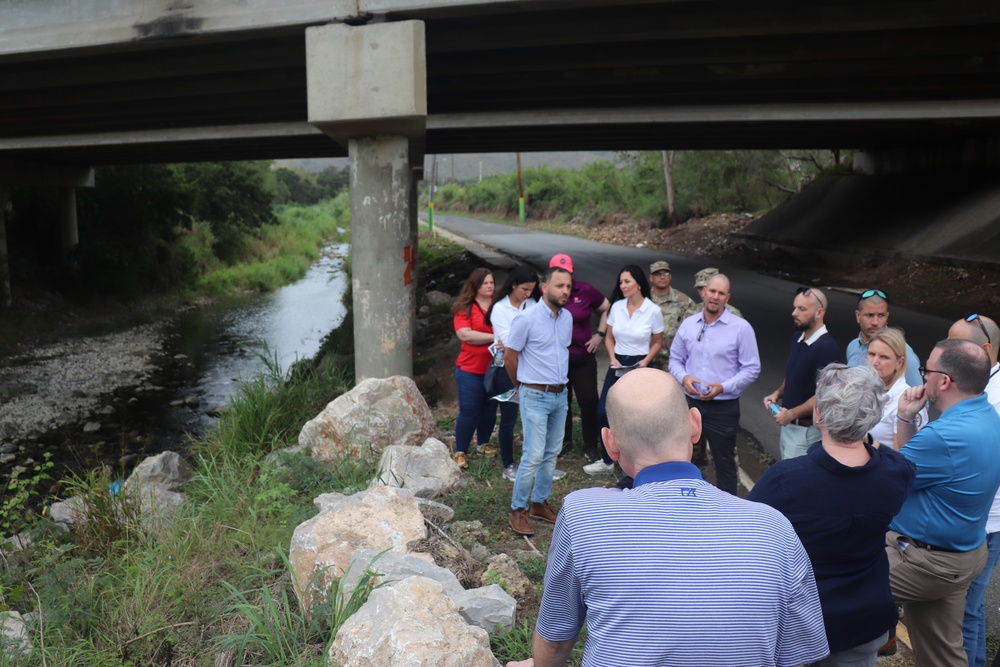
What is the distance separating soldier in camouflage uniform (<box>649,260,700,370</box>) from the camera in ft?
21.6

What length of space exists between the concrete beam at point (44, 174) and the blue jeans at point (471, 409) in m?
17.4

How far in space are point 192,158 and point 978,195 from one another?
17702mm

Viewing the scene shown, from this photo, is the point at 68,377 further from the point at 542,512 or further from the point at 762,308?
the point at 542,512

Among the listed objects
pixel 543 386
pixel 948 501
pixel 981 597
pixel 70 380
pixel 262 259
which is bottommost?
pixel 70 380

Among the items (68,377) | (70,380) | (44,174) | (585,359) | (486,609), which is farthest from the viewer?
(44,174)

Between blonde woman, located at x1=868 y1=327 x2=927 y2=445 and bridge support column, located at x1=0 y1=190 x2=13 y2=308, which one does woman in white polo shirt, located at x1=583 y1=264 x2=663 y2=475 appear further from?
bridge support column, located at x1=0 y1=190 x2=13 y2=308

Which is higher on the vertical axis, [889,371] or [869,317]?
[869,317]

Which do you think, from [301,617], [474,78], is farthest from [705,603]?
[474,78]

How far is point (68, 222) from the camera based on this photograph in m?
23.6

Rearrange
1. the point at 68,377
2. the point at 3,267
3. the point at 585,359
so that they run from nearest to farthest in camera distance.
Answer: the point at 585,359
the point at 68,377
the point at 3,267

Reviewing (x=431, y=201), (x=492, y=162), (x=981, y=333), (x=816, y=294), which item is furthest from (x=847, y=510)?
(x=492, y=162)

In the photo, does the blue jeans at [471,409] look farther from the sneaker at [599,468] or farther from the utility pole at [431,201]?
the utility pole at [431,201]

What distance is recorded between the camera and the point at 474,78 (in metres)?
11.3

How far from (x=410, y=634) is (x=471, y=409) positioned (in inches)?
135
